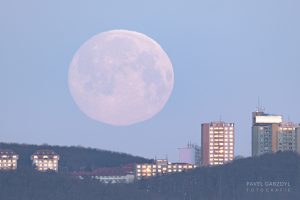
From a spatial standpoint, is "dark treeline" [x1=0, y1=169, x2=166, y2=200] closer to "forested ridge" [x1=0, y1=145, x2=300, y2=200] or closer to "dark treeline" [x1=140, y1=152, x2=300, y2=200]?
"forested ridge" [x1=0, y1=145, x2=300, y2=200]

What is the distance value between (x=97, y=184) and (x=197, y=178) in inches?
451

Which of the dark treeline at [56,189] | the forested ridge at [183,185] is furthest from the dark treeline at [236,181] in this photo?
the dark treeline at [56,189]

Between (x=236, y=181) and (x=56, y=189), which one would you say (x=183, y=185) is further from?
(x=56, y=189)

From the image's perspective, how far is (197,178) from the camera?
186625 mm

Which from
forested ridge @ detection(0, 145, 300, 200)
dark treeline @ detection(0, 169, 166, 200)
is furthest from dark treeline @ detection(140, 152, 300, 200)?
dark treeline @ detection(0, 169, 166, 200)

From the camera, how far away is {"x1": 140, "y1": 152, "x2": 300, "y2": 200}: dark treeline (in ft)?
595

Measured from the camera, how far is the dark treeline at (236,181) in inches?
7136

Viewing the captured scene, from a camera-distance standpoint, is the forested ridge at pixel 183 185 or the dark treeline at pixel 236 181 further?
the dark treeline at pixel 236 181

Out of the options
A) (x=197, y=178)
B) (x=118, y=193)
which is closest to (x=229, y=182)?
(x=197, y=178)

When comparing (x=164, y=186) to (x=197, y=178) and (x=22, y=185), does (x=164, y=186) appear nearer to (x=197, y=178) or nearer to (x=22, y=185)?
(x=197, y=178)

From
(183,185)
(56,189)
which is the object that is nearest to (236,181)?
(183,185)

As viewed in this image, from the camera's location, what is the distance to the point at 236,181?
187000 millimetres

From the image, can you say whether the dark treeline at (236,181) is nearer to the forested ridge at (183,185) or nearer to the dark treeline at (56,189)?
the forested ridge at (183,185)

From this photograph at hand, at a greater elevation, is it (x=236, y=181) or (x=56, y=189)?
(x=236, y=181)
